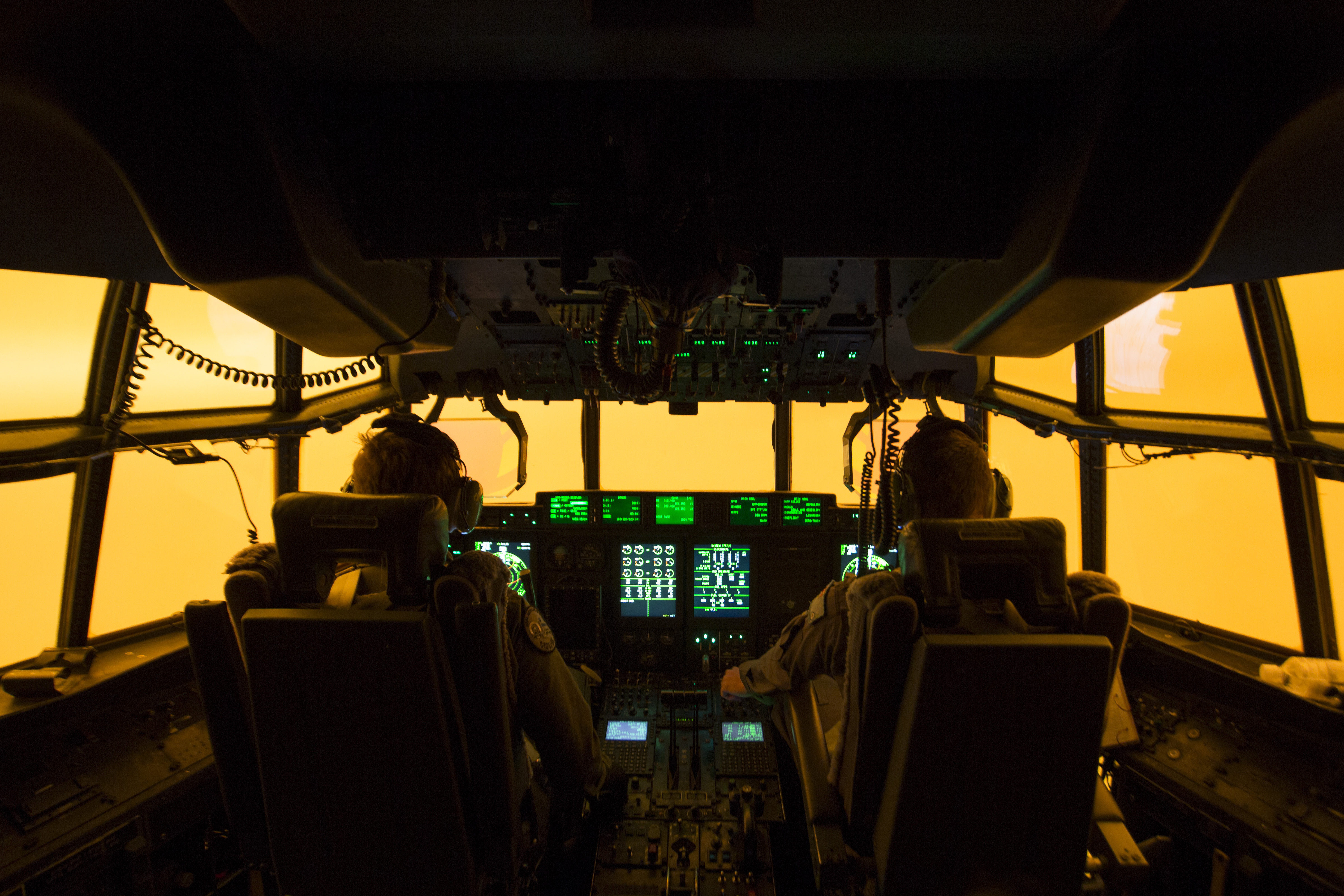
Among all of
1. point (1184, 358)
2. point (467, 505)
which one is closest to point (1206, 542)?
point (1184, 358)

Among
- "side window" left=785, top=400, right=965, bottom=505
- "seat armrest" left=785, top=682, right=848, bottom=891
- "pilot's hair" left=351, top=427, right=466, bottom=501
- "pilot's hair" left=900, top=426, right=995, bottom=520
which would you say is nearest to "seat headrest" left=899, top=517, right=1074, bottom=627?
"pilot's hair" left=900, top=426, right=995, bottom=520

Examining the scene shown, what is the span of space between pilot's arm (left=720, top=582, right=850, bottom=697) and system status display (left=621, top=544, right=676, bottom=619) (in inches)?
35.1

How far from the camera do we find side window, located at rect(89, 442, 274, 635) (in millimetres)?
2088

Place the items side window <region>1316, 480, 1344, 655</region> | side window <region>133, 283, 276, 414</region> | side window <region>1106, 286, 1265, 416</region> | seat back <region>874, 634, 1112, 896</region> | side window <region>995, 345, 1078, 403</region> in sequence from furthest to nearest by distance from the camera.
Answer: side window <region>995, 345, 1078, 403</region> < side window <region>133, 283, 276, 414</region> < side window <region>1106, 286, 1265, 416</region> < side window <region>1316, 480, 1344, 655</region> < seat back <region>874, 634, 1112, 896</region>

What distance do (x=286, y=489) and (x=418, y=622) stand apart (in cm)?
227

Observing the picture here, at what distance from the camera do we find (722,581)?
2570 mm

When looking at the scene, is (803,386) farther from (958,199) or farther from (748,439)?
(958,199)

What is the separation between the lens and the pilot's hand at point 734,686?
5.56 ft

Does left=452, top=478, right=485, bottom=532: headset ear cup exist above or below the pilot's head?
below

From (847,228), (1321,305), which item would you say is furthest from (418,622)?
(1321,305)

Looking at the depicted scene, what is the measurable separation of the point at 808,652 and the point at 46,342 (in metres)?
2.67

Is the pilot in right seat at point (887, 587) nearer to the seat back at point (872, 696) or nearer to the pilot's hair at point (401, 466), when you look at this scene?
the seat back at point (872, 696)

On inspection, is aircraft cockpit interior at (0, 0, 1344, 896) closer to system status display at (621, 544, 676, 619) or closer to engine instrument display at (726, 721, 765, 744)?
engine instrument display at (726, 721, 765, 744)

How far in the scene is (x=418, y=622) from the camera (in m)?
1.02
